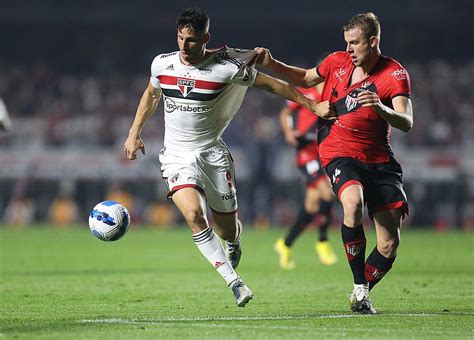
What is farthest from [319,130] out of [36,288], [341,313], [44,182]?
[44,182]

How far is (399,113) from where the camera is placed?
26.3 feet

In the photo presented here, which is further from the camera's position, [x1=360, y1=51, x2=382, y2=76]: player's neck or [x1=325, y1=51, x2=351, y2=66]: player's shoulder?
[x1=325, y1=51, x2=351, y2=66]: player's shoulder

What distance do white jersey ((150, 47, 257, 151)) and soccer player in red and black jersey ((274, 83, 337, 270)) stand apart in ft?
17.0

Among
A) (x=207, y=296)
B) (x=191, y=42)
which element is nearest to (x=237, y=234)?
(x=207, y=296)

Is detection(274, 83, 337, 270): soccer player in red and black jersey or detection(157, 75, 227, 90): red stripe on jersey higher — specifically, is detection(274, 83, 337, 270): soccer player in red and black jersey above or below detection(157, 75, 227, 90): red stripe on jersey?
below

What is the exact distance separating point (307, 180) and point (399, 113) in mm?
6640

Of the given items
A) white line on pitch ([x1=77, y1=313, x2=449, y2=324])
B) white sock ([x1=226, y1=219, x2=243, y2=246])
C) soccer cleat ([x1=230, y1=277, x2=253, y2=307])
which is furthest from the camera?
white sock ([x1=226, y1=219, x2=243, y2=246])

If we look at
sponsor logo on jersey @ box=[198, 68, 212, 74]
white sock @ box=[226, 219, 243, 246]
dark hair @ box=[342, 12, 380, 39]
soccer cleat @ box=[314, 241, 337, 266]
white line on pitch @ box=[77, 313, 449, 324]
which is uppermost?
dark hair @ box=[342, 12, 380, 39]

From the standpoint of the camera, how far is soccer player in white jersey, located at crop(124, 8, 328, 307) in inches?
333

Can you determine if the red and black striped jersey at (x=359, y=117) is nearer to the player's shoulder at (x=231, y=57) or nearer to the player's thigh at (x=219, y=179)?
the player's shoulder at (x=231, y=57)

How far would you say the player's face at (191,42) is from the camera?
844 centimetres

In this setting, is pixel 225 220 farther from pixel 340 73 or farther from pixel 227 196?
pixel 340 73

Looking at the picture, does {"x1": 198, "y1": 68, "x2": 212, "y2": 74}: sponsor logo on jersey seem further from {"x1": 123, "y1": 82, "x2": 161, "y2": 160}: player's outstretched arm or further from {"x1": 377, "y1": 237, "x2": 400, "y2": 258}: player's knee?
{"x1": 377, "y1": 237, "x2": 400, "y2": 258}: player's knee

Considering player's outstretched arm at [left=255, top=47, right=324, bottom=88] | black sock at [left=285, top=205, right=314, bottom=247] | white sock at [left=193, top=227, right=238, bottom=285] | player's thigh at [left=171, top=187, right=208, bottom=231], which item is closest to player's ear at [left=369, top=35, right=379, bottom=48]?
player's outstretched arm at [left=255, top=47, right=324, bottom=88]
